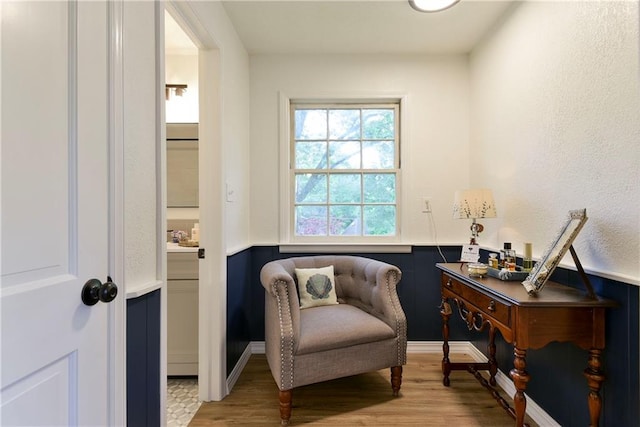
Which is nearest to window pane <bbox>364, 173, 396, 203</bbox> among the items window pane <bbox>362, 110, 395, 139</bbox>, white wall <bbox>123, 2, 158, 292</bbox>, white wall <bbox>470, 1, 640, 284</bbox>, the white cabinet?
window pane <bbox>362, 110, 395, 139</bbox>

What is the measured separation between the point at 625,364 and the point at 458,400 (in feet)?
3.33

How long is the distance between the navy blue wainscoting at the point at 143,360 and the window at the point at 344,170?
1.70 meters

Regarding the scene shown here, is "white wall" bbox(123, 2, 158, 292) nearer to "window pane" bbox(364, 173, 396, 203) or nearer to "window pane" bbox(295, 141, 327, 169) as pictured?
"window pane" bbox(295, 141, 327, 169)

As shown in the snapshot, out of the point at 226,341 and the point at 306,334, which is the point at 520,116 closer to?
the point at 306,334

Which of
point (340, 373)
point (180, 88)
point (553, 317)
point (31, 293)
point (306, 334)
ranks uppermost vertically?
point (180, 88)

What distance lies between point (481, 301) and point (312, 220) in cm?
156

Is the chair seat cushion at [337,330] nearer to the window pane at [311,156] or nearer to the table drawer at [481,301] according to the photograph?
the table drawer at [481,301]

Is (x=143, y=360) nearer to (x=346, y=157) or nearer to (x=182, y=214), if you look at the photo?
(x=182, y=214)

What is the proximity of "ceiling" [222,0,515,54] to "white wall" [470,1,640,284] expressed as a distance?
0.23 m

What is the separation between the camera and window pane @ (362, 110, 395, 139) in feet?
9.60

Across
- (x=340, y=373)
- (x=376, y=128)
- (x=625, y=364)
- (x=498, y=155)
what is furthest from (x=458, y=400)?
(x=376, y=128)

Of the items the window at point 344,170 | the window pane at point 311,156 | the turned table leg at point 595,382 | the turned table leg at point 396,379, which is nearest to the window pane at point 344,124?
the window at point 344,170

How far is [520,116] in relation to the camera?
6.87 feet

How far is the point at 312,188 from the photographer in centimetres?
293
